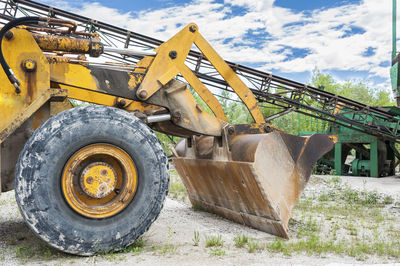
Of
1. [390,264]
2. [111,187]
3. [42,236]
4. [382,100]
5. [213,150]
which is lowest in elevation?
[390,264]

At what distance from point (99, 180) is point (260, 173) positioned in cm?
194

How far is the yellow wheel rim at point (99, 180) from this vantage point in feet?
12.8

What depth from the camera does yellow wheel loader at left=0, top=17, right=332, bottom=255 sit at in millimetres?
3836

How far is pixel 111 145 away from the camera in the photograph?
409 cm

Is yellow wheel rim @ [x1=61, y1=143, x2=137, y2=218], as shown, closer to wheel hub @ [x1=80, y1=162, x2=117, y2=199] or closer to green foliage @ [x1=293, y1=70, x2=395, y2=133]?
wheel hub @ [x1=80, y1=162, x2=117, y2=199]

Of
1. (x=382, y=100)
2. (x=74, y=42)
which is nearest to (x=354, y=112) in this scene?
(x=74, y=42)

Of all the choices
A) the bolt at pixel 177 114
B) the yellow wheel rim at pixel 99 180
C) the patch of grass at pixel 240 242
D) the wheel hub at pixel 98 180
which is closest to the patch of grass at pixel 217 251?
the patch of grass at pixel 240 242

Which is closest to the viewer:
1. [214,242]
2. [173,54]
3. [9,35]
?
[9,35]

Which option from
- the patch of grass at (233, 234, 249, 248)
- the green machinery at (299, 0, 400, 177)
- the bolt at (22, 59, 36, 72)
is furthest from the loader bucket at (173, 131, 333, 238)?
the green machinery at (299, 0, 400, 177)

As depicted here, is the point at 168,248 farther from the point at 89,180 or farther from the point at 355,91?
the point at 355,91

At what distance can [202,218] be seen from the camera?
6234 mm

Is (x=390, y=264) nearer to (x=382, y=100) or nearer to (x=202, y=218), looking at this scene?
(x=202, y=218)

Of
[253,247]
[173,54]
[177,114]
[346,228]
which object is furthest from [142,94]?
[346,228]

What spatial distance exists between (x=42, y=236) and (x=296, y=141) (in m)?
3.35
